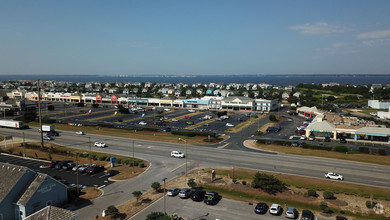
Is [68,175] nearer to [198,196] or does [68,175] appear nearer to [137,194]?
[137,194]

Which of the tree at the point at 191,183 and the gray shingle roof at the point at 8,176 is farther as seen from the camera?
the tree at the point at 191,183

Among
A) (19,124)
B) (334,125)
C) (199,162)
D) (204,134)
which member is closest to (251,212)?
(199,162)

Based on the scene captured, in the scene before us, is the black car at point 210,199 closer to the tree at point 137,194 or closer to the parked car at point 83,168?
the tree at point 137,194

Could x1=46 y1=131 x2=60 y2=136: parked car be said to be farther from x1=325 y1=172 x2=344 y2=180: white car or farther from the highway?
x1=325 y1=172 x2=344 y2=180: white car

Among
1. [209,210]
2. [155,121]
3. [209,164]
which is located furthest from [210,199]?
[155,121]

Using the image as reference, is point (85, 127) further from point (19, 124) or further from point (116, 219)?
point (116, 219)

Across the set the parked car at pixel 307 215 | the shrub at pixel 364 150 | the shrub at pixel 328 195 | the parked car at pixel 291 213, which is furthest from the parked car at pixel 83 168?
the shrub at pixel 364 150
